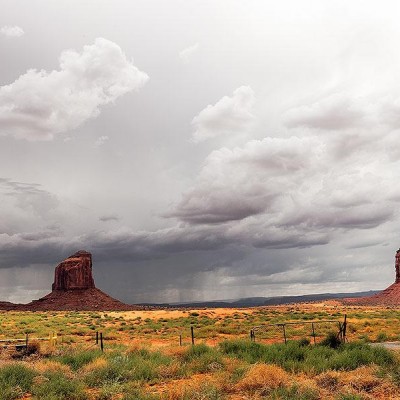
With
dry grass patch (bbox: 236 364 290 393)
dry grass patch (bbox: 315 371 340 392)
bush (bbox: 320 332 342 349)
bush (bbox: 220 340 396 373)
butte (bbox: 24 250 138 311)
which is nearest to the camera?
dry grass patch (bbox: 236 364 290 393)

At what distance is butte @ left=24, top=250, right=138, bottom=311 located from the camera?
122 m

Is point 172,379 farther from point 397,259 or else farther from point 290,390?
point 397,259

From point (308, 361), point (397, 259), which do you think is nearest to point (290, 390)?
point (308, 361)

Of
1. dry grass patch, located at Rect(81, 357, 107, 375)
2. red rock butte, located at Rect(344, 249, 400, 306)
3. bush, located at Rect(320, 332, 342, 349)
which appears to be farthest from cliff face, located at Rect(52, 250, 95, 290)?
dry grass patch, located at Rect(81, 357, 107, 375)

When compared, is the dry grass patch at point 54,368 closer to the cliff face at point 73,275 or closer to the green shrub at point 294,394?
the green shrub at point 294,394

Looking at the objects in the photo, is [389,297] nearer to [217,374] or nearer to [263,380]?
[217,374]

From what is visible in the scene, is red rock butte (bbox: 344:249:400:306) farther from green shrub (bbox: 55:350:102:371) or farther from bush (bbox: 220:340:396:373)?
green shrub (bbox: 55:350:102:371)

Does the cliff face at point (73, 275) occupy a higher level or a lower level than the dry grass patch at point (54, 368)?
higher

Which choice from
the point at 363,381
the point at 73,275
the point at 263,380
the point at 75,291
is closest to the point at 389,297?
the point at 75,291

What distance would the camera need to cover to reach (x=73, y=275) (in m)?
140

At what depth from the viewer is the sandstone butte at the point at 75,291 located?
12212cm

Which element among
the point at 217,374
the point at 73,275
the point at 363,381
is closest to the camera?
the point at 363,381

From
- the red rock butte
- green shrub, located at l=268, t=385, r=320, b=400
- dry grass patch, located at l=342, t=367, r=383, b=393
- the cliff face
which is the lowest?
the red rock butte

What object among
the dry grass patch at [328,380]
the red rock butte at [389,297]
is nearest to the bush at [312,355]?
the dry grass patch at [328,380]
